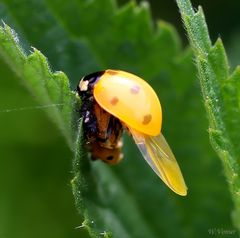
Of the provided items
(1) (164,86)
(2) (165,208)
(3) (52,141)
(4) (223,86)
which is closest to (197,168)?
(2) (165,208)

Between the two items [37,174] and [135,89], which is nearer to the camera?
[135,89]

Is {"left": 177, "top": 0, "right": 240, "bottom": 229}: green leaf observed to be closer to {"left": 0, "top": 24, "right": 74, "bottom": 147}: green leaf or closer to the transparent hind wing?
the transparent hind wing

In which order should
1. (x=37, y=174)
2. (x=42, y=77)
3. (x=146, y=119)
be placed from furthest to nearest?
(x=37, y=174), (x=146, y=119), (x=42, y=77)

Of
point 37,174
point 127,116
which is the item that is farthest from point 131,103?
point 37,174

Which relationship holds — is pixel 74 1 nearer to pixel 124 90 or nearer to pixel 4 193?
pixel 124 90

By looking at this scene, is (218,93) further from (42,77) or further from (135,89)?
(42,77)

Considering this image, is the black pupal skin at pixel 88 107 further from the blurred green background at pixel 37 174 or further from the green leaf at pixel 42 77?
the blurred green background at pixel 37 174

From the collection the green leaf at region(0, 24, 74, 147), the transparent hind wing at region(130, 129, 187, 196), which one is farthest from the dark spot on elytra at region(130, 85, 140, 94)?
the green leaf at region(0, 24, 74, 147)
